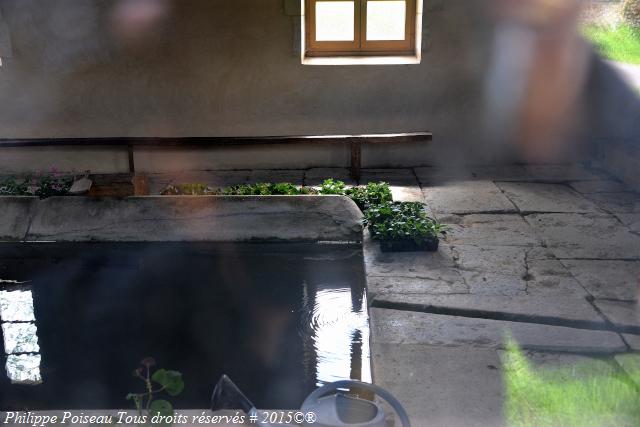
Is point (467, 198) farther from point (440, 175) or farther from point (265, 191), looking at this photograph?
point (265, 191)

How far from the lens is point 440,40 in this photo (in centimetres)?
723

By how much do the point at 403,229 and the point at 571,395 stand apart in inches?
86.1

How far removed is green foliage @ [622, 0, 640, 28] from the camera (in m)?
7.30

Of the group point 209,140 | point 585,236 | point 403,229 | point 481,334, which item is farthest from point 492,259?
point 209,140

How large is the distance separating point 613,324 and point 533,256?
1.13 meters

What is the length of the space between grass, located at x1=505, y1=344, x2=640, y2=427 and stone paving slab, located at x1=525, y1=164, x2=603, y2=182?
380cm

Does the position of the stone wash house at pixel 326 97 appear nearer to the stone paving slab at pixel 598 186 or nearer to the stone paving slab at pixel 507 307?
the stone paving slab at pixel 598 186

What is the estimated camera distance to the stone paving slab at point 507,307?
3787 mm

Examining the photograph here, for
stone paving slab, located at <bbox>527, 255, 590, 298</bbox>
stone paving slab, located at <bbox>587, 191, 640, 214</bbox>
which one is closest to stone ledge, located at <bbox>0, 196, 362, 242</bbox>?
stone paving slab, located at <bbox>527, 255, 590, 298</bbox>

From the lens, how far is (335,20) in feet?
24.4

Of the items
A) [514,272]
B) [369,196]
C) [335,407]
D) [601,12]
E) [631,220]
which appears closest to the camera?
[335,407]

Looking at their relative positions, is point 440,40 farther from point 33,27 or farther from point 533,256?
point 33,27

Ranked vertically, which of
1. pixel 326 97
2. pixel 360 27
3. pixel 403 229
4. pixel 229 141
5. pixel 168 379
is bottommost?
pixel 403 229

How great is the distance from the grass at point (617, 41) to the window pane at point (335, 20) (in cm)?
263
